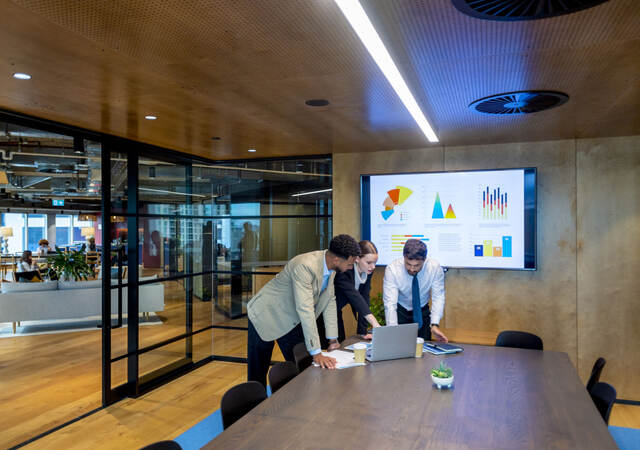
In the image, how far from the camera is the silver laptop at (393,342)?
3.06m

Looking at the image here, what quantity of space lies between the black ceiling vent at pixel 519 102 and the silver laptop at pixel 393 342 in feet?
5.57

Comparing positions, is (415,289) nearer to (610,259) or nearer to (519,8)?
(610,259)

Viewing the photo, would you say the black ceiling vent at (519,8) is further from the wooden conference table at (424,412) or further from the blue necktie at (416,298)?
the blue necktie at (416,298)

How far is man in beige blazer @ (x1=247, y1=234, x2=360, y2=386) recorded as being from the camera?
332 centimetres

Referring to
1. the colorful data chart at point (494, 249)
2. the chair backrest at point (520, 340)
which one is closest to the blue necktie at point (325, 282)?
the chair backrest at point (520, 340)

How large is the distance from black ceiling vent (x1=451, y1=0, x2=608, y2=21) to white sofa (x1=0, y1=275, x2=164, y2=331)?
8.15 m

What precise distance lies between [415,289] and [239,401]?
2.08 m

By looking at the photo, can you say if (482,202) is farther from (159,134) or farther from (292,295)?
(159,134)

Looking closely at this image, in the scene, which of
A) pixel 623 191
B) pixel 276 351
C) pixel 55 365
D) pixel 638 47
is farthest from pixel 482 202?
pixel 55 365

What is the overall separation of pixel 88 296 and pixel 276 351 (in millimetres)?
3853

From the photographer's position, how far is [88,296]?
8.41m

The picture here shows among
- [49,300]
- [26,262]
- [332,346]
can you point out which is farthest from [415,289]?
[26,262]

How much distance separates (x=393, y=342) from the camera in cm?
313

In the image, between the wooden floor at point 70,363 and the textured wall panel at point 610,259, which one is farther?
the textured wall panel at point 610,259
